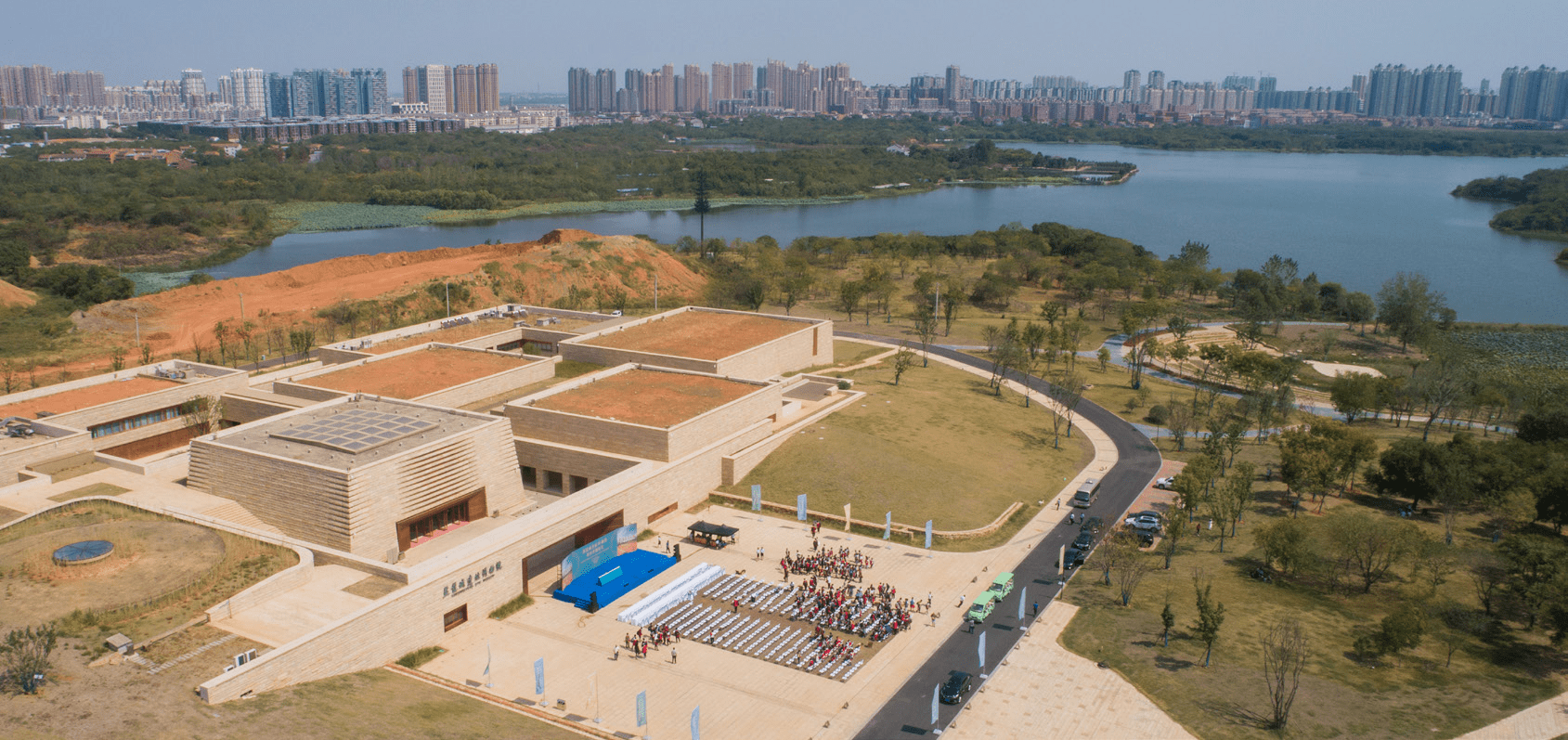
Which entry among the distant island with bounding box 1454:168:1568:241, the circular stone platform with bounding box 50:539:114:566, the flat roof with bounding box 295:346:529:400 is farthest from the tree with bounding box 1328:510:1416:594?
the distant island with bounding box 1454:168:1568:241

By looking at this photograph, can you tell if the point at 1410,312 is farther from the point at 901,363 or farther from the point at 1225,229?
the point at 1225,229

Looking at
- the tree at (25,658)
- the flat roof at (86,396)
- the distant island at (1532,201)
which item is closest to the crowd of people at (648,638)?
the tree at (25,658)

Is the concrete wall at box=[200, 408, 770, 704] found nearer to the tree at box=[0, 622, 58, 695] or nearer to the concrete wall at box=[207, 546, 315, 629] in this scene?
the concrete wall at box=[207, 546, 315, 629]

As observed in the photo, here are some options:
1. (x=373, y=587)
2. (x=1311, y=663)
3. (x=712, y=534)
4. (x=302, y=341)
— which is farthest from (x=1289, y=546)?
(x=302, y=341)

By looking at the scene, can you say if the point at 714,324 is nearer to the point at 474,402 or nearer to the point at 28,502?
the point at 474,402

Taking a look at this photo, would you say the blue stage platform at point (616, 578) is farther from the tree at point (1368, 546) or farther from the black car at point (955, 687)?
the tree at point (1368, 546)

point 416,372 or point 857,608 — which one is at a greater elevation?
point 416,372
